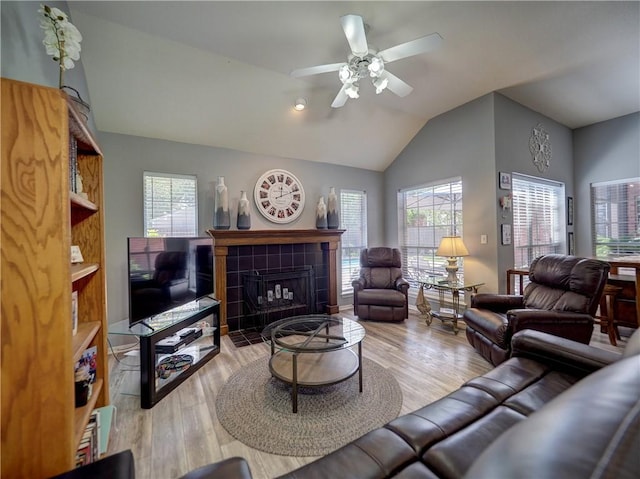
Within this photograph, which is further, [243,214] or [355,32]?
[243,214]

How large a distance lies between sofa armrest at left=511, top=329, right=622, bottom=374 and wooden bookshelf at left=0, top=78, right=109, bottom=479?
2.40m

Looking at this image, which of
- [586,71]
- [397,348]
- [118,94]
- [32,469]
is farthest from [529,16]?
[32,469]

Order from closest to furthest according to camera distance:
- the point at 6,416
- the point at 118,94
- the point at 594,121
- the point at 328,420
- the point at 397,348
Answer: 1. the point at 6,416
2. the point at 328,420
3. the point at 118,94
4. the point at 397,348
5. the point at 594,121

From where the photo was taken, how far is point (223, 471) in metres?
0.84

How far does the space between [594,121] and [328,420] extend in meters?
6.16

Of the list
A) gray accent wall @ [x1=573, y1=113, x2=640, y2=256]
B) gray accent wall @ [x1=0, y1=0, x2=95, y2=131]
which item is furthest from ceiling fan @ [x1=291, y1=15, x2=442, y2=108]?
gray accent wall @ [x1=573, y1=113, x2=640, y2=256]

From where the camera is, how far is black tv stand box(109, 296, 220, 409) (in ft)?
6.85

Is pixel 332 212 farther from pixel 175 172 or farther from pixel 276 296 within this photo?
pixel 175 172

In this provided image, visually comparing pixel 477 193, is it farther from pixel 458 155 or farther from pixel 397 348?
pixel 397 348

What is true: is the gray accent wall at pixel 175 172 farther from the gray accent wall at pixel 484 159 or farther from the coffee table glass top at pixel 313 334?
the coffee table glass top at pixel 313 334

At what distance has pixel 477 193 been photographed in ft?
12.2

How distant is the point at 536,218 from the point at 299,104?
4037mm

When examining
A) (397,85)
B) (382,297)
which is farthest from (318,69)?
(382,297)

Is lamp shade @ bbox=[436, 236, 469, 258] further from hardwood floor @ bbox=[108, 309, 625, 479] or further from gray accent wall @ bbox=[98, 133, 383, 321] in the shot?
gray accent wall @ bbox=[98, 133, 383, 321]
